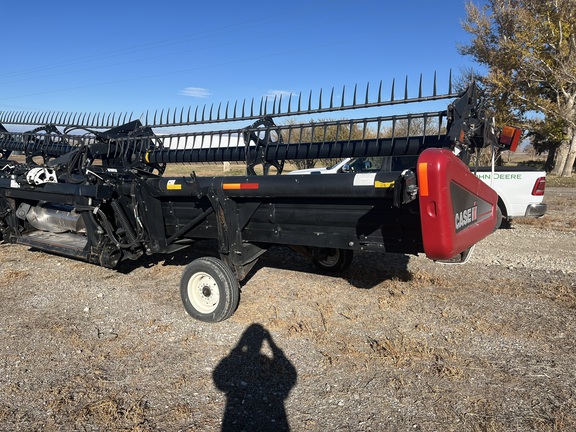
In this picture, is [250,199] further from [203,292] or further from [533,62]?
[533,62]

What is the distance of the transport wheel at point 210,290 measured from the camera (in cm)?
381

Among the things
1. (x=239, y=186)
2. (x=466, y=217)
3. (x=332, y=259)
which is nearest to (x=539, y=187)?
(x=332, y=259)

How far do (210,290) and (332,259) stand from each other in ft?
5.91

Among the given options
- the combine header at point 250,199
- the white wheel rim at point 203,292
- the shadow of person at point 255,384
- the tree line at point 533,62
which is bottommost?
the shadow of person at point 255,384

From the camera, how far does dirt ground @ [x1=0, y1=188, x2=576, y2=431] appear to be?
2.57 meters

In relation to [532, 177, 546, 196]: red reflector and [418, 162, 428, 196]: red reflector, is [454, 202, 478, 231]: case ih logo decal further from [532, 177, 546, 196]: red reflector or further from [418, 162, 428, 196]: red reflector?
[532, 177, 546, 196]: red reflector

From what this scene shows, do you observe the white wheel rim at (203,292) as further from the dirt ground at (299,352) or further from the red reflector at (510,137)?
the red reflector at (510,137)

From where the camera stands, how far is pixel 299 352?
3320 mm

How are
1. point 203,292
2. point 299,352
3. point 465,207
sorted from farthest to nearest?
point 203,292 → point 299,352 → point 465,207

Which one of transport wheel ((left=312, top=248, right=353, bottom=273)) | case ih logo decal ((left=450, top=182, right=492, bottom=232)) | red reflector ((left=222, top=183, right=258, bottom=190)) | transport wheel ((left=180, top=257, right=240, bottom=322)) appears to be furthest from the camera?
transport wheel ((left=312, top=248, right=353, bottom=273))

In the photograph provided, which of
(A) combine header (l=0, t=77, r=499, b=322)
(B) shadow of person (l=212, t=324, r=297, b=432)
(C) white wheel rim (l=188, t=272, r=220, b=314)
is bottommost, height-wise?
(B) shadow of person (l=212, t=324, r=297, b=432)

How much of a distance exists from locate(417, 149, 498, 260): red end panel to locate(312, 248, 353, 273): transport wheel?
89.3 inches

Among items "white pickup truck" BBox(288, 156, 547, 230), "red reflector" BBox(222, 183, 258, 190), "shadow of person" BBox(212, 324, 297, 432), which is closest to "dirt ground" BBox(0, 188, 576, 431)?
"shadow of person" BBox(212, 324, 297, 432)

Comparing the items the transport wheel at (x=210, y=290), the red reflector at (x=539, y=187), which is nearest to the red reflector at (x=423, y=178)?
the transport wheel at (x=210, y=290)
